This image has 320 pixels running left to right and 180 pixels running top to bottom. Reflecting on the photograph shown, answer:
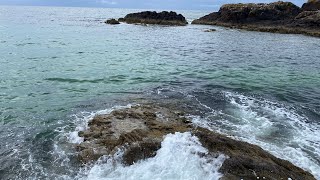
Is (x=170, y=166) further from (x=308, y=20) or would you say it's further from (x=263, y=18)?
(x=263, y=18)

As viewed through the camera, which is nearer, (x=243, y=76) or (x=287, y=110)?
(x=287, y=110)

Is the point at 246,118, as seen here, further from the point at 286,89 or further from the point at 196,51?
the point at 196,51

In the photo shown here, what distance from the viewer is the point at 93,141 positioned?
1255 cm

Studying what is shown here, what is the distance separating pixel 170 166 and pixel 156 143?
1.38 meters

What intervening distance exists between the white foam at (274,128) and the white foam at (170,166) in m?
3.45

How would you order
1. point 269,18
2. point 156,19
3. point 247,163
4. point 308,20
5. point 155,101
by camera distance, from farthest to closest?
point 156,19 < point 269,18 < point 308,20 < point 155,101 < point 247,163

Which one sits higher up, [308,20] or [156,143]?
[308,20]

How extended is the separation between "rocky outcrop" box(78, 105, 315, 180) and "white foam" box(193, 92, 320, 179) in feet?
5.07

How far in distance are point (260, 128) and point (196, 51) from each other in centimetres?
2537

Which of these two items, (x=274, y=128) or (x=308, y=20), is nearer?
(x=274, y=128)

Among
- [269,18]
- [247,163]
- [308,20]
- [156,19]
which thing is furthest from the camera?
[156,19]

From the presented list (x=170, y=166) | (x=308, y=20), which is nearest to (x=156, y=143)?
(x=170, y=166)

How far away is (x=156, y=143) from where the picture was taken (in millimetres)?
11500

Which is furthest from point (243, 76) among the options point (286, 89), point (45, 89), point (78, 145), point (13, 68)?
point (13, 68)
